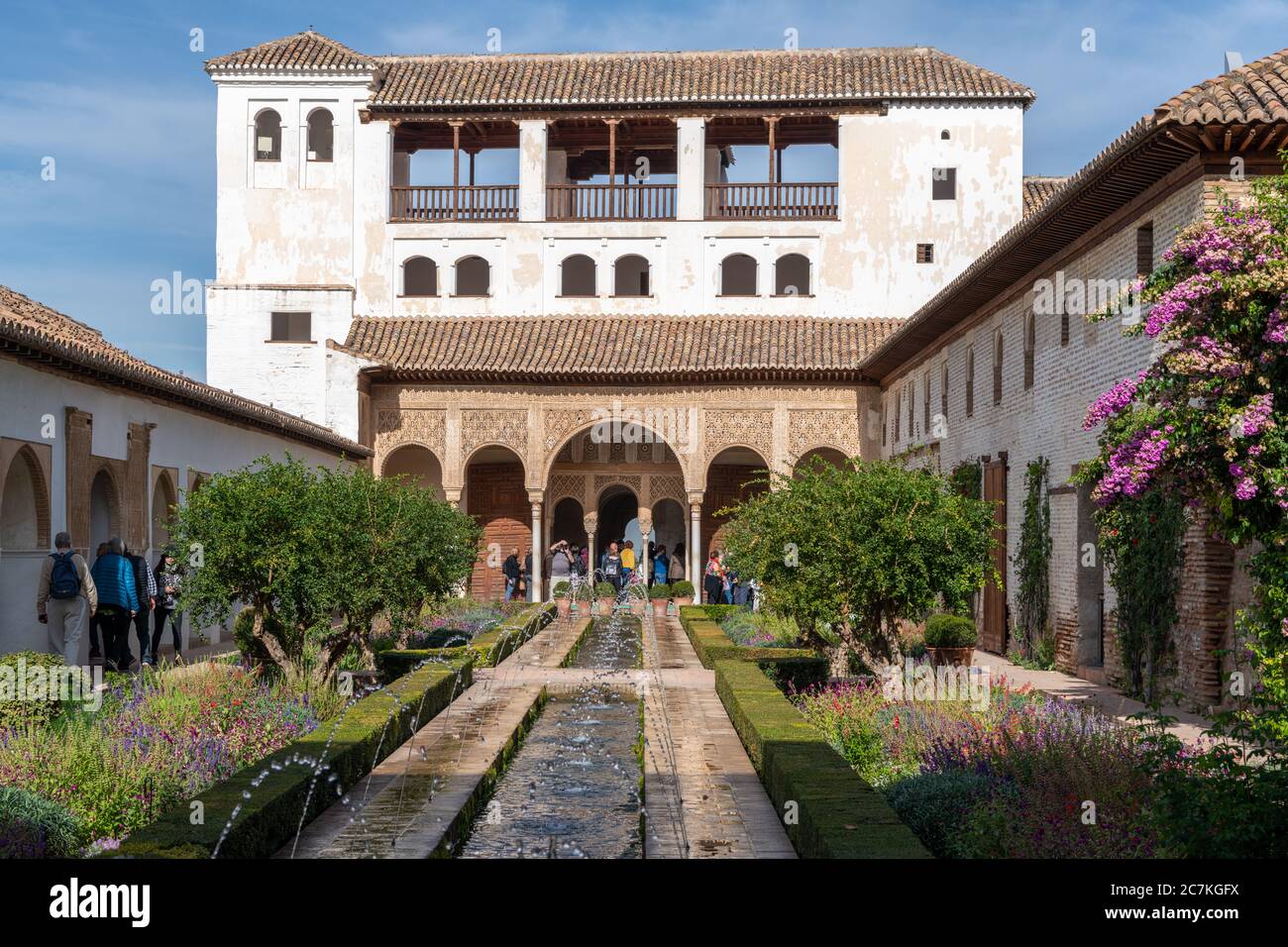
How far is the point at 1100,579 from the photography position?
623 inches

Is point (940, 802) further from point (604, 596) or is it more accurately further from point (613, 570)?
point (613, 570)

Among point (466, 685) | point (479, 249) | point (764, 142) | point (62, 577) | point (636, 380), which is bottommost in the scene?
point (466, 685)

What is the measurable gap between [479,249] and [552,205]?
1.82 metres

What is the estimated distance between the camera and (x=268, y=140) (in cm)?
3127

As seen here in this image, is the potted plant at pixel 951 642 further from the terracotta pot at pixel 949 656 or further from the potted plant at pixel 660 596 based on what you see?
the potted plant at pixel 660 596

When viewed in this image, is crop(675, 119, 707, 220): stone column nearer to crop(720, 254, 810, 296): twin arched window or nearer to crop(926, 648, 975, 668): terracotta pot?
crop(720, 254, 810, 296): twin arched window

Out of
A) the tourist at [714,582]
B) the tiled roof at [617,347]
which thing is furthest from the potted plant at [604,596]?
the tiled roof at [617,347]

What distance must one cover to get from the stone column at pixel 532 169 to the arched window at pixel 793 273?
16.5 ft

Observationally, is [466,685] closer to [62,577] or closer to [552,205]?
[62,577]

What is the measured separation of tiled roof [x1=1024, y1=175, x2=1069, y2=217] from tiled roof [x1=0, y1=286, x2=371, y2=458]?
16.2m

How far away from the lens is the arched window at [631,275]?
3219cm

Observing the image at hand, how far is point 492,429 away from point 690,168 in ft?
21.8

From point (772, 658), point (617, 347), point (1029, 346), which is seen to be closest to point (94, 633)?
point (772, 658)
